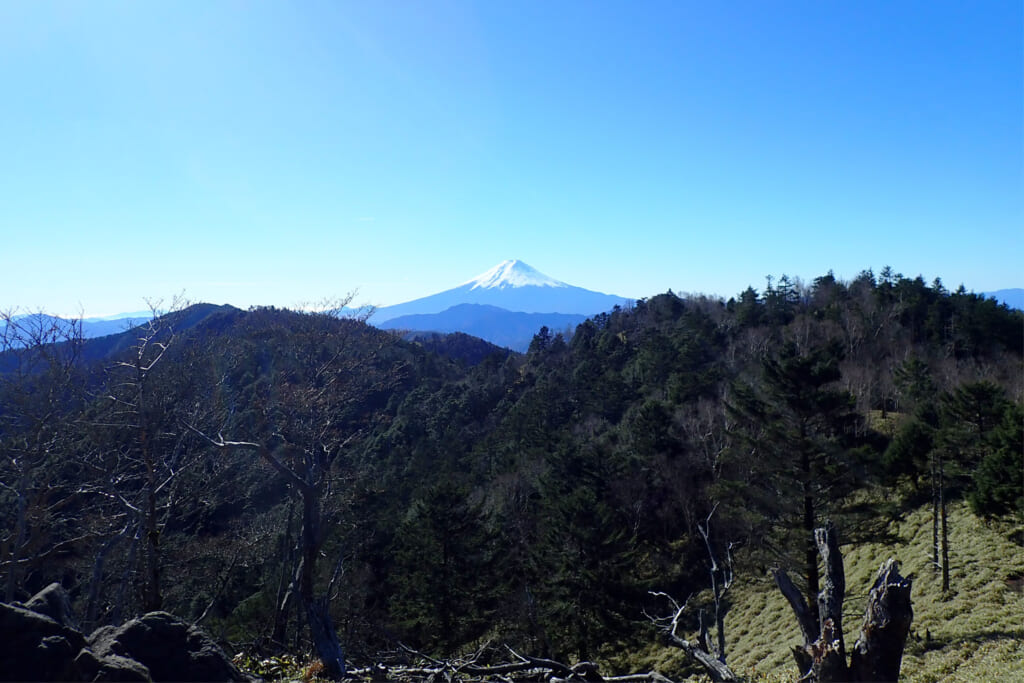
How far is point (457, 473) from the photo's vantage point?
32.3m

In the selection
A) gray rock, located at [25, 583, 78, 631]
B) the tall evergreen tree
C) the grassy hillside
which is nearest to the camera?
gray rock, located at [25, 583, 78, 631]

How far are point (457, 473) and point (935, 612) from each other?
77.1ft

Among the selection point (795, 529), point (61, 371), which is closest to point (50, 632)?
point (61, 371)

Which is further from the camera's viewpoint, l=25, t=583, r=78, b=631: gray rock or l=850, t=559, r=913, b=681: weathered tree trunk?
l=25, t=583, r=78, b=631: gray rock

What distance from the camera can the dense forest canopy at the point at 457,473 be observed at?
9.72 metres

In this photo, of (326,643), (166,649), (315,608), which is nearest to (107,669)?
(166,649)

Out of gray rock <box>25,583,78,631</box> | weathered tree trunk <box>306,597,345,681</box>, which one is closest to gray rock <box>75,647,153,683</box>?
gray rock <box>25,583,78,631</box>

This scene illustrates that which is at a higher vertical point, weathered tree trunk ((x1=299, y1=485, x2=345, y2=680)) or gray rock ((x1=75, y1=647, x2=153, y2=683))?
gray rock ((x1=75, y1=647, x2=153, y2=683))

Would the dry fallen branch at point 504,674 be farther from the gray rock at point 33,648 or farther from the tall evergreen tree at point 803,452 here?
the tall evergreen tree at point 803,452

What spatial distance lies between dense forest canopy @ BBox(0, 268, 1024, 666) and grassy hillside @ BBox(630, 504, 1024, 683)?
1539 millimetres

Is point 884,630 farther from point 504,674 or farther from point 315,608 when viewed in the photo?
point 315,608

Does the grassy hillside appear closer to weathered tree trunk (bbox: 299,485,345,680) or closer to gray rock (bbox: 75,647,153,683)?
weathered tree trunk (bbox: 299,485,345,680)

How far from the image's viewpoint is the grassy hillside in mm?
9562

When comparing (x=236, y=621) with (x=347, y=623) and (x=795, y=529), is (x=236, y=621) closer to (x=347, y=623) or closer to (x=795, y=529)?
(x=347, y=623)
